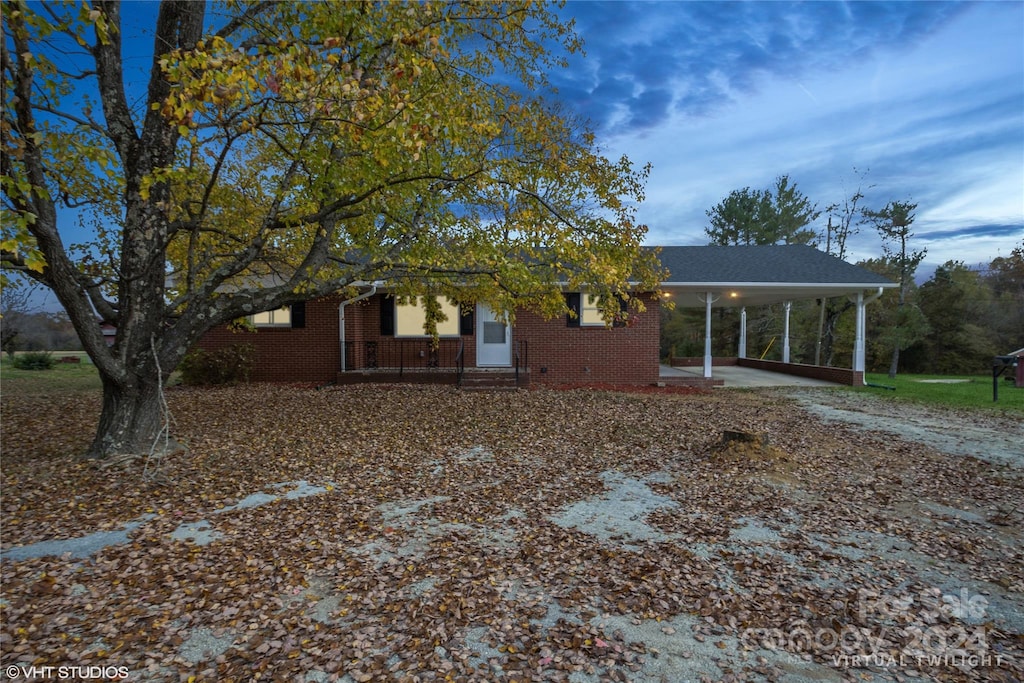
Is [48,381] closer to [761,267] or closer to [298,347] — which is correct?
[298,347]

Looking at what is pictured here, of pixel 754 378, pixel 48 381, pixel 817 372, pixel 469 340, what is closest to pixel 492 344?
pixel 469 340

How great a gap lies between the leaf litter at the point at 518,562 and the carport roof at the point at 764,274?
757 centimetres

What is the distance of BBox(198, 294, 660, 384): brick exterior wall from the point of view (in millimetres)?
13320

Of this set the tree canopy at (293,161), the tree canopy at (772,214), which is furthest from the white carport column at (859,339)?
the tree canopy at (772,214)

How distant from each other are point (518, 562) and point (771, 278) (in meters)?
13.1

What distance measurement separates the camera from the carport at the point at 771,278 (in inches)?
533

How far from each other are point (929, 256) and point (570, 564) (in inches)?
1022

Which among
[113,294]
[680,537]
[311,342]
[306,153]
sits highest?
[306,153]

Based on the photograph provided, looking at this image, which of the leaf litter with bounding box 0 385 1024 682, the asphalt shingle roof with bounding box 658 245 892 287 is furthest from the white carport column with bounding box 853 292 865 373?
the leaf litter with bounding box 0 385 1024 682

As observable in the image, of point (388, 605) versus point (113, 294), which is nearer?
point (388, 605)

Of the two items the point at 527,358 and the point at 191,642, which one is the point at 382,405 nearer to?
the point at 527,358

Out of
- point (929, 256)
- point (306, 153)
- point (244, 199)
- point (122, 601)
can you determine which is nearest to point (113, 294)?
point (244, 199)

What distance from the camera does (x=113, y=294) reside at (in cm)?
720

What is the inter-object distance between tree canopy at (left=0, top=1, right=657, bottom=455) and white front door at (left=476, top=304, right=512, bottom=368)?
5.33m
